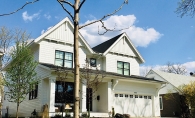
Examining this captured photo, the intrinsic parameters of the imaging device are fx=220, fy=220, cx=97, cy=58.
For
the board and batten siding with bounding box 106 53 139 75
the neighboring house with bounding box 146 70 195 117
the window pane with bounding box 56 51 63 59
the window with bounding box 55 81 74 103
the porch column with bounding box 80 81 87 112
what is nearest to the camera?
the porch column with bounding box 80 81 87 112

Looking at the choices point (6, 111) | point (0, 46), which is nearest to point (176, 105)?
point (6, 111)

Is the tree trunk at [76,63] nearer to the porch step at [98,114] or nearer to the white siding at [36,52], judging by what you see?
the porch step at [98,114]

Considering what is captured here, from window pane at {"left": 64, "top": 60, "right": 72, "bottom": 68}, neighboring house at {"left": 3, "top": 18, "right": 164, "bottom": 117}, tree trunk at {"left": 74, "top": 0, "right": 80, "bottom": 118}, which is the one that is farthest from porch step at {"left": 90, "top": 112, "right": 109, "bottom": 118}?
tree trunk at {"left": 74, "top": 0, "right": 80, "bottom": 118}

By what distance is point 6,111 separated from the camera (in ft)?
80.1

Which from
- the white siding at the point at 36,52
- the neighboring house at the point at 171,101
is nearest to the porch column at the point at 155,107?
the neighboring house at the point at 171,101

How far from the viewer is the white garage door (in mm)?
19906

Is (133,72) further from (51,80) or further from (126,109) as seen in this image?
(51,80)

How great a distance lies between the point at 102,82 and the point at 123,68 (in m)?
4.68

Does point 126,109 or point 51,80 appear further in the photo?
point 126,109

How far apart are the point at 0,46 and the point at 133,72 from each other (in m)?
17.4

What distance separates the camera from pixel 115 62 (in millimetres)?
22672

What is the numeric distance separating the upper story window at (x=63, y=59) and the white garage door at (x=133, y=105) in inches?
205

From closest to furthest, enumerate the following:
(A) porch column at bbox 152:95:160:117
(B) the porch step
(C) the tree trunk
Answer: (C) the tree trunk, (B) the porch step, (A) porch column at bbox 152:95:160:117

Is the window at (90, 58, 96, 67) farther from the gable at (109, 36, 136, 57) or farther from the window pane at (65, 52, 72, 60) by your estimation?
the window pane at (65, 52, 72, 60)
